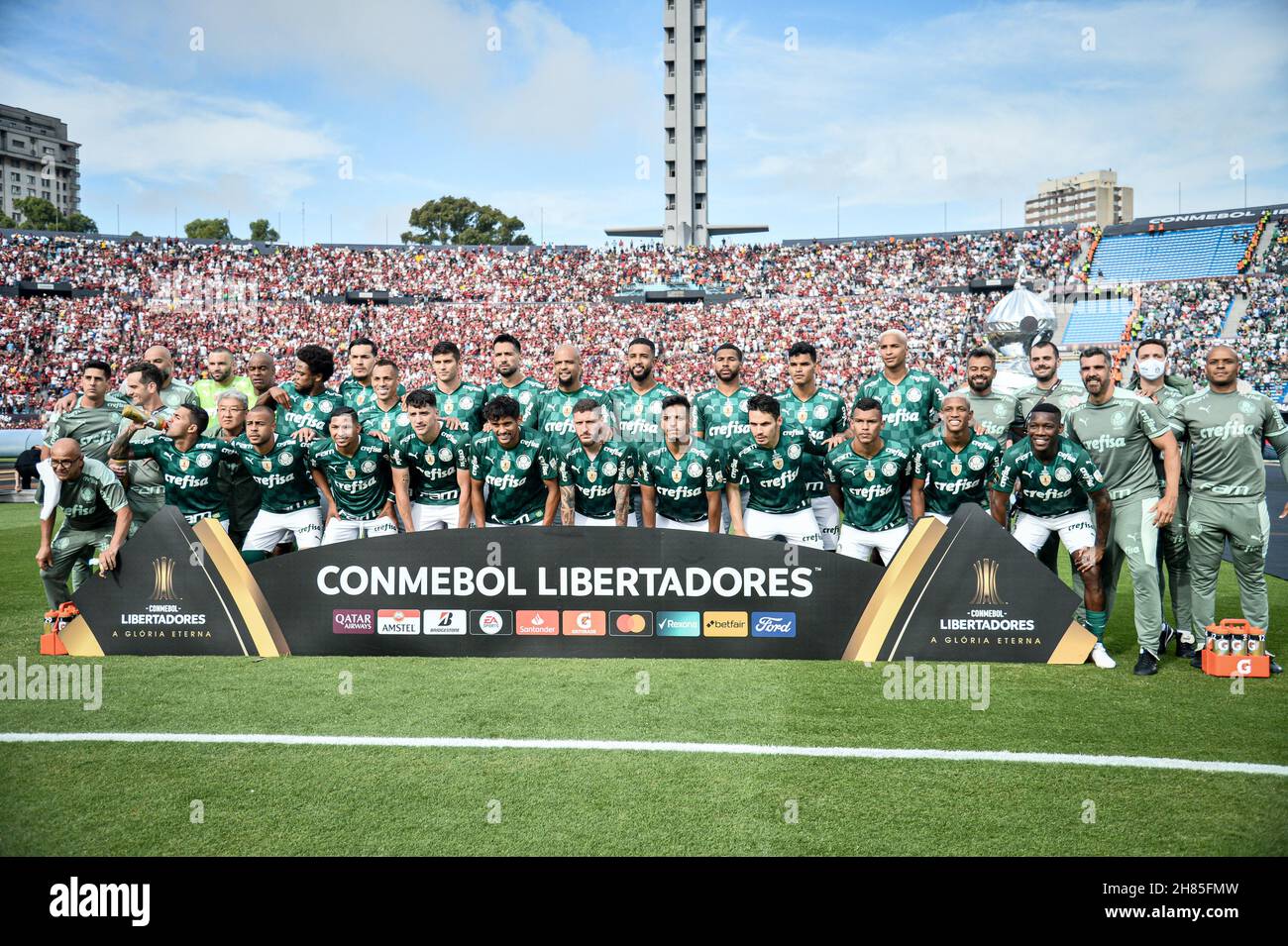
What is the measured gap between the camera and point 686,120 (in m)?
52.8

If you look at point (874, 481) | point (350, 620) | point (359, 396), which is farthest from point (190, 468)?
point (874, 481)

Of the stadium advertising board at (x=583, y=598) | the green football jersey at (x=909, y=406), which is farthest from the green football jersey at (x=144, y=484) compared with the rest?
the green football jersey at (x=909, y=406)

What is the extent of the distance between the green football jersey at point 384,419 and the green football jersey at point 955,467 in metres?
4.10

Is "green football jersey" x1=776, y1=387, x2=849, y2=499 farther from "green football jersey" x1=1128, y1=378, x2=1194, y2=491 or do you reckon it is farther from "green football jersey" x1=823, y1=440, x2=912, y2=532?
"green football jersey" x1=1128, y1=378, x2=1194, y2=491

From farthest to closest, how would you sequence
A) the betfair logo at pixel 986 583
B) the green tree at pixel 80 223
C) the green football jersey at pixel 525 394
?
the green tree at pixel 80 223, the green football jersey at pixel 525 394, the betfair logo at pixel 986 583

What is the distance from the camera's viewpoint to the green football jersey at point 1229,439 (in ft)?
21.1

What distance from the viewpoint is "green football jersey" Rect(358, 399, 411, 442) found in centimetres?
736

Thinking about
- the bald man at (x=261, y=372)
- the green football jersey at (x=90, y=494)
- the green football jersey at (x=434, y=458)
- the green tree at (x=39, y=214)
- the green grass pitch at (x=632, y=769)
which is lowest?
the green grass pitch at (x=632, y=769)

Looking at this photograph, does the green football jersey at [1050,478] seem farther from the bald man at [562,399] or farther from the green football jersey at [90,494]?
the green football jersey at [90,494]

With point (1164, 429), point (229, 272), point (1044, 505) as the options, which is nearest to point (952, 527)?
point (1044, 505)

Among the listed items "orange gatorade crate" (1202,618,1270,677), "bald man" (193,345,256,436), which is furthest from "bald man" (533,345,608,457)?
"orange gatorade crate" (1202,618,1270,677)
